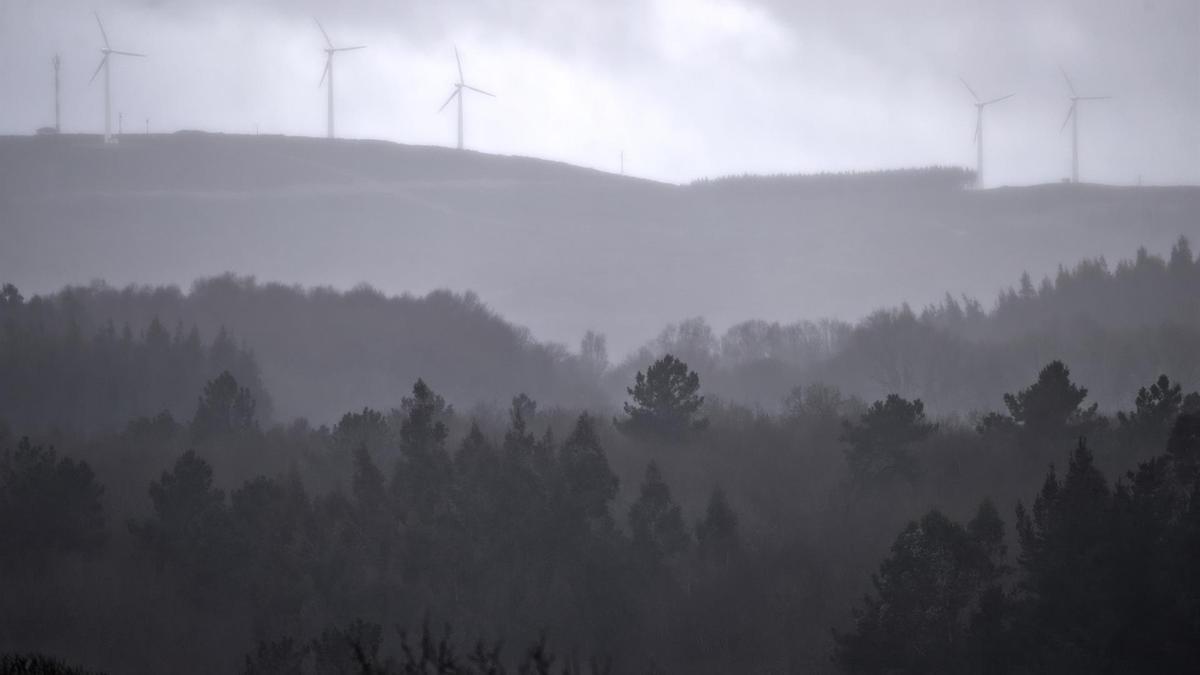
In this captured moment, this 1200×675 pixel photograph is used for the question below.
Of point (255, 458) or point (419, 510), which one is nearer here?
point (419, 510)

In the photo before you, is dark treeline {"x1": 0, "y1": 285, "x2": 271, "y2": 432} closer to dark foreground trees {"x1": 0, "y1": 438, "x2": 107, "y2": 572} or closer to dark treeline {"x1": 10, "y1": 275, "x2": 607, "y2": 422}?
dark treeline {"x1": 10, "y1": 275, "x2": 607, "y2": 422}

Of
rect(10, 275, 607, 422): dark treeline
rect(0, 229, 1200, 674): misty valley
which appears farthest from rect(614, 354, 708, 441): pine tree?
rect(10, 275, 607, 422): dark treeline

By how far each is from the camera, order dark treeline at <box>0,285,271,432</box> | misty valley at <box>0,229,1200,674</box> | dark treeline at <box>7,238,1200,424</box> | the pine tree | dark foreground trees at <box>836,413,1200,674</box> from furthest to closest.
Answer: dark treeline at <box>7,238,1200,424</box> → dark treeline at <box>0,285,271,432</box> → the pine tree → misty valley at <box>0,229,1200,674</box> → dark foreground trees at <box>836,413,1200,674</box>

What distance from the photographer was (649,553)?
216 feet

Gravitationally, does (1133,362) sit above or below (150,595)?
above

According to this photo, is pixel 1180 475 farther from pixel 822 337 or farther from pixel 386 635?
pixel 822 337

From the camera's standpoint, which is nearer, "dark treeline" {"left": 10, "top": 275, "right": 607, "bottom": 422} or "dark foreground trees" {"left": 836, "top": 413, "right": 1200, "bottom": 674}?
"dark foreground trees" {"left": 836, "top": 413, "right": 1200, "bottom": 674}

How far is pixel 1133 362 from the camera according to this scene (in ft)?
406

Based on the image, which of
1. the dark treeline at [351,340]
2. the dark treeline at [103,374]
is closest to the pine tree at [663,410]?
the dark treeline at [103,374]

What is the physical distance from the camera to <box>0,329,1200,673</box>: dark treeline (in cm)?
4928

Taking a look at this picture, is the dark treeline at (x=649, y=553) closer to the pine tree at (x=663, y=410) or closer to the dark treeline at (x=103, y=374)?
the pine tree at (x=663, y=410)

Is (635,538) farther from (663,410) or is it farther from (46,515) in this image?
(46,515)

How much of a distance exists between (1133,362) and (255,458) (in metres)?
78.8

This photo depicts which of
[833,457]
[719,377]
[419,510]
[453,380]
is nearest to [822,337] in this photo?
[719,377]
